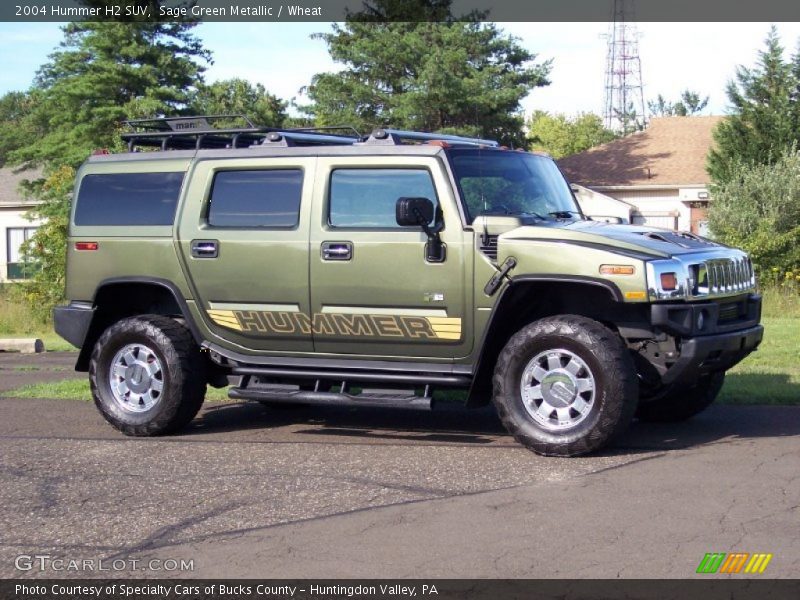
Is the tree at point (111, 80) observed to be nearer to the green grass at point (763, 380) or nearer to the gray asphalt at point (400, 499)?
the green grass at point (763, 380)

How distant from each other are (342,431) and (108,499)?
264 centimetres

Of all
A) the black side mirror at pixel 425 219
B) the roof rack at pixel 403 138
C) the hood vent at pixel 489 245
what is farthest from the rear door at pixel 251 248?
the hood vent at pixel 489 245

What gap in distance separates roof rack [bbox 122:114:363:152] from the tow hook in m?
1.89

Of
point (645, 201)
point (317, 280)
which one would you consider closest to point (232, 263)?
point (317, 280)

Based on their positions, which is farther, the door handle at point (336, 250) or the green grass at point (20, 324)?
the green grass at point (20, 324)

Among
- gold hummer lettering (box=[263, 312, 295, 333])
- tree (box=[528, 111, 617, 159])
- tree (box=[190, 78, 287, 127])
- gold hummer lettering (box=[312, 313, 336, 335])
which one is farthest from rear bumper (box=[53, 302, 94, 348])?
tree (box=[528, 111, 617, 159])

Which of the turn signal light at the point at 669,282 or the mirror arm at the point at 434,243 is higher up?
the mirror arm at the point at 434,243

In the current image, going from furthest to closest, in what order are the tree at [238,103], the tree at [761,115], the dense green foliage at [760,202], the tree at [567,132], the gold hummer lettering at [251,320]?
the tree at [567,132] → the tree at [238,103] → the tree at [761,115] → the dense green foliage at [760,202] → the gold hummer lettering at [251,320]

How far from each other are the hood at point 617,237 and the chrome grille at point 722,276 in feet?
0.46

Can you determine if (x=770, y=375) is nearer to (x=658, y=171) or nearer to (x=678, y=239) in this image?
(x=678, y=239)

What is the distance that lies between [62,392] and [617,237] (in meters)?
6.38

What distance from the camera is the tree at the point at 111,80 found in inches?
1559

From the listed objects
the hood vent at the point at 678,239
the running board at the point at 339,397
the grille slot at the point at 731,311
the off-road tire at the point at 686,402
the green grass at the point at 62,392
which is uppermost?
the hood vent at the point at 678,239

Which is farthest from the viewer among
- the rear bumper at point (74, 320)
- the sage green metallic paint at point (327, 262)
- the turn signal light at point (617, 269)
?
the rear bumper at point (74, 320)
